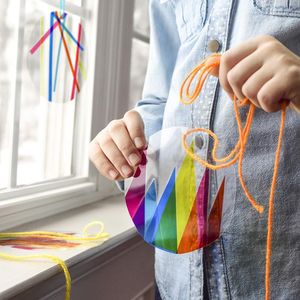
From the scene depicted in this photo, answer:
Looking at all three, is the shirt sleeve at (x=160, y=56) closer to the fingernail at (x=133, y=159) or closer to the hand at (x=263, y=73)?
the fingernail at (x=133, y=159)

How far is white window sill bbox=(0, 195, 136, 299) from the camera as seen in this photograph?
1.88ft

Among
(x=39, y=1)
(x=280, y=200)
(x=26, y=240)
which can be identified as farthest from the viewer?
(x=39, y=1)

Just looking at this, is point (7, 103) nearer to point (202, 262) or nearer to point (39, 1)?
point (39, 1)

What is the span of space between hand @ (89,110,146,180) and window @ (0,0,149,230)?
252 millimetres

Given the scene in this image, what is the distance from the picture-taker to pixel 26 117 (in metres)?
0.90

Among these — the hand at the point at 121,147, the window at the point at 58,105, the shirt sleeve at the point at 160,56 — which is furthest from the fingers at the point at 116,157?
the window at the point at 58,105

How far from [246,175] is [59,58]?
51 cm

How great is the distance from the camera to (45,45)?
0.88 m

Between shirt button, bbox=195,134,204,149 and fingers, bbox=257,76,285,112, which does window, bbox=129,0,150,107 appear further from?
fingers, bbox=257,76,285,112

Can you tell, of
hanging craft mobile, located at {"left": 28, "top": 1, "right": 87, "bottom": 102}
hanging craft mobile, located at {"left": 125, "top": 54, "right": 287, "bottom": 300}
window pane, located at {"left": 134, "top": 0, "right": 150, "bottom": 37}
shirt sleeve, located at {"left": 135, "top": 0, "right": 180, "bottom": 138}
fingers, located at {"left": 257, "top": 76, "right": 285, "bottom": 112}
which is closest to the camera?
fingers, located at {"left": 257, "top": 76, "right": 285, "bottom": 112}

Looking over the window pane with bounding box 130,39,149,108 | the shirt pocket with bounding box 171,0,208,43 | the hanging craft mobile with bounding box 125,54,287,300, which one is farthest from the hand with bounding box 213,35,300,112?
the window pane with bounding box 130,39,149,108

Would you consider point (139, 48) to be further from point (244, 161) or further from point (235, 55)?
point (235, 55)

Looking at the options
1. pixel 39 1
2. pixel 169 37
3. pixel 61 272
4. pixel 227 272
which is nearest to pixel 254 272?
pixel 227 272

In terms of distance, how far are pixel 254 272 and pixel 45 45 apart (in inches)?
22.3
